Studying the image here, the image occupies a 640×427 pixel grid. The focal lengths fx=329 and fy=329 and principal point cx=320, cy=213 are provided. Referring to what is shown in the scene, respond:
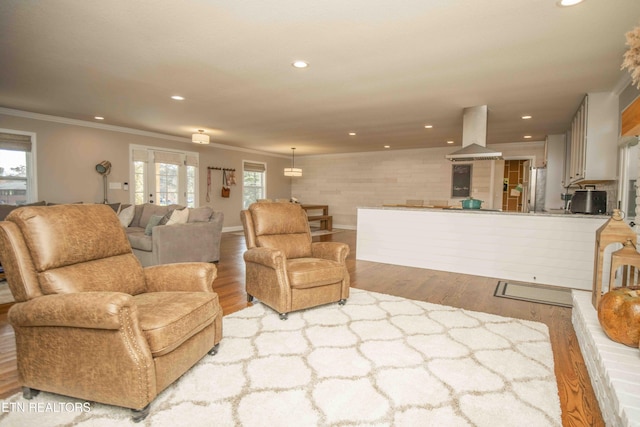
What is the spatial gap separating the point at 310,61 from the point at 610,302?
2.88 meters

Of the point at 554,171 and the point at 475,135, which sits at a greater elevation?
the point at 475,135

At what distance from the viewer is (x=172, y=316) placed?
5.50 feet

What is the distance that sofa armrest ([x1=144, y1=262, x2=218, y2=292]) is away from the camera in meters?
2.15

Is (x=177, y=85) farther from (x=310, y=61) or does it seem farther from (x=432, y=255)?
(x=432, y=255)

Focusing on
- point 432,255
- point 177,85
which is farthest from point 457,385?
point 177,85

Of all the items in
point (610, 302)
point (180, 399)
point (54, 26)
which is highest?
point (54, 26)

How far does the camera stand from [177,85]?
388 centimetres

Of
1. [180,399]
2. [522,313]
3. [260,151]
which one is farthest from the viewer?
[260,151]

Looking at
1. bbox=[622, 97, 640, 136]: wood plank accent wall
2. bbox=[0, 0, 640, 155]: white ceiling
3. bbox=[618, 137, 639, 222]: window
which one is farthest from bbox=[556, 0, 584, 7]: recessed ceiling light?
bbox=[618, 137, 639, 222]: window

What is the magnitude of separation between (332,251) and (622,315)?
2131 mm

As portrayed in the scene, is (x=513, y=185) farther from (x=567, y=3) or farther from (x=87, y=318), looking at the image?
(x=87, y=318)

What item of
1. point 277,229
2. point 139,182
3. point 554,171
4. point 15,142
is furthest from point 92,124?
point 554,171

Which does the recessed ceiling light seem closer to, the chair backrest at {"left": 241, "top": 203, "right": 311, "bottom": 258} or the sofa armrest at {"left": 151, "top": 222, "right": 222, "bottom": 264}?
the chair backrest at {"left": 241, "top": 203, "right": 311, "bottom": 258}

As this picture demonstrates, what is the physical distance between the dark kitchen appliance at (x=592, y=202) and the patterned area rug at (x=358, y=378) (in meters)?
2.17
